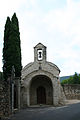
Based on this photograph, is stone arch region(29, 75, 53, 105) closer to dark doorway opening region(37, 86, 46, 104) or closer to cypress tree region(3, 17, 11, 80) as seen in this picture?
dark doorway opening region(37, 86, 46, 104)

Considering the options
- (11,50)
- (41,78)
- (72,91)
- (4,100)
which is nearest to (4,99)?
(4,100)

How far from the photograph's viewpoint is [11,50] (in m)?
17.0

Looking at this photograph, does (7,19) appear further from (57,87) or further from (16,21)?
(57,87)

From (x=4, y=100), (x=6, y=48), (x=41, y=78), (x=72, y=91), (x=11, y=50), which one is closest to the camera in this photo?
Answer: (x=4, y=100)

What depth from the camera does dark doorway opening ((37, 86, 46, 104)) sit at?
21.5 meters

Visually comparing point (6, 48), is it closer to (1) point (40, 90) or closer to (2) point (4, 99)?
(2) point (4, 99)

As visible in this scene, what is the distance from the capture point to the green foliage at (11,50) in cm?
1662

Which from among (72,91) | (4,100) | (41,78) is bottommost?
(72,91)

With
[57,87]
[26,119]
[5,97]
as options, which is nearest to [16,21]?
[57,87]

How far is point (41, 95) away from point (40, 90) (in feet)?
2.26

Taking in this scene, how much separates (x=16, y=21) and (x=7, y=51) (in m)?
4.24

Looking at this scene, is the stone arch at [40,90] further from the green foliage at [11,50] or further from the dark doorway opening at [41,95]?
the green foliage at [11,50]

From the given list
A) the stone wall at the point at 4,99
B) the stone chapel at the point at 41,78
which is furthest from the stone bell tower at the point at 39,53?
the stone wall at the point at 4,99

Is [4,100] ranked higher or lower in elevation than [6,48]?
lower
